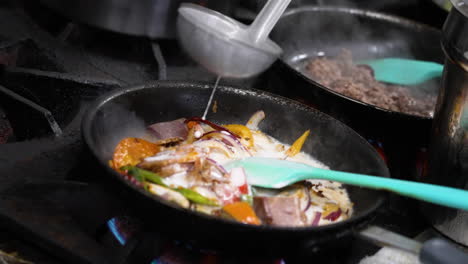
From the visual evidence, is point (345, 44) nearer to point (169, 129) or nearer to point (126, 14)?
point (126, 14)

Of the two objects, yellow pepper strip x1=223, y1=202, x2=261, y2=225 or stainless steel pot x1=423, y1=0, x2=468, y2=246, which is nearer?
yellow pepper strip x1=223, y1=202, x2=261, y2=225

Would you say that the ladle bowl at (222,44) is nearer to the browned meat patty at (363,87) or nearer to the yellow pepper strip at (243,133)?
the yellow pepper strip at (243,133)

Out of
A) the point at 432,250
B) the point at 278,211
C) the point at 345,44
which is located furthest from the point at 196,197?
the point at 345,44

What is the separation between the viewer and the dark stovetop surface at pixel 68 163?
142cm

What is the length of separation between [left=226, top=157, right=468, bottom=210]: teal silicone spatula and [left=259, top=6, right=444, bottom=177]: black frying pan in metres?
0.58

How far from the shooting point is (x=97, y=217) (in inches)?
58.8

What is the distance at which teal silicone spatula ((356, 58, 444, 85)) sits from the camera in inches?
107

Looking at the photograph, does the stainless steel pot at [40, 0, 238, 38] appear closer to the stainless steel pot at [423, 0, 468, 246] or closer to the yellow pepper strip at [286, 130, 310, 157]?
the yellow pepper strip at [286, 130, 310, 157]

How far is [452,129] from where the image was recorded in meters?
1.87

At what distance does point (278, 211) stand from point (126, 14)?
123 centimetres

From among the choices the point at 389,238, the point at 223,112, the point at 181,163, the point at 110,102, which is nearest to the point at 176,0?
the point at 223,112

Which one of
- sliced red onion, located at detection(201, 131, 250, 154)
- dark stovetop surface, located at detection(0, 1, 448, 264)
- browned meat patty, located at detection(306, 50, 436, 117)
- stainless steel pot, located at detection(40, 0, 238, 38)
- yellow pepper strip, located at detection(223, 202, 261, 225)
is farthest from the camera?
browned meat patty, located at detection(306, 50, 436, 117)

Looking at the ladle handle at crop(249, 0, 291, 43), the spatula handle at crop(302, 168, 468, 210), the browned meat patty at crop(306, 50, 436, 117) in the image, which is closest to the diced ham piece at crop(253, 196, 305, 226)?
the spatula handle at crop(302, 168, 468, 210)

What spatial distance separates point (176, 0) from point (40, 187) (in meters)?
1.09
